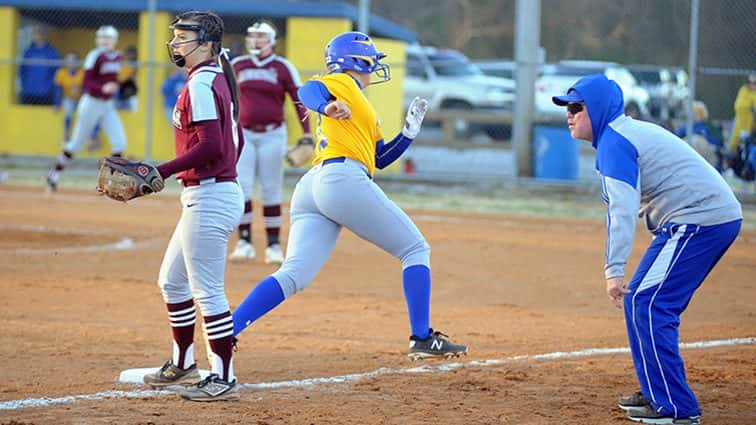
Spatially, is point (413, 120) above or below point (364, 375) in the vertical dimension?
above

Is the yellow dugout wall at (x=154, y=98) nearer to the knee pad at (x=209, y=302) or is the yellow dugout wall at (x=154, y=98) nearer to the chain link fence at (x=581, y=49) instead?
the chain link fence at (x=581, y=49)

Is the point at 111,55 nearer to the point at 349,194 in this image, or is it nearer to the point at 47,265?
the point at 47,265

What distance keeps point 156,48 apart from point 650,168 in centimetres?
1790

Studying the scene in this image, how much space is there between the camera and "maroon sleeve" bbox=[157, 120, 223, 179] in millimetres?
5855

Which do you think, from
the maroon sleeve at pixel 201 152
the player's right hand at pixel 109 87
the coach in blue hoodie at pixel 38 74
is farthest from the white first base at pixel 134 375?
the coach in blue hoodie at pixel 38 74

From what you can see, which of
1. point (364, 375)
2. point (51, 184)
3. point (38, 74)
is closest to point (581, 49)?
point (38, 74)

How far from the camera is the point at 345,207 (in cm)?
661

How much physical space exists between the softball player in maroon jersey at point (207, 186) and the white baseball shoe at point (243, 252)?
17.7 feet

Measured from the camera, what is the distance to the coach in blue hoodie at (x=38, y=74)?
74.1 ft

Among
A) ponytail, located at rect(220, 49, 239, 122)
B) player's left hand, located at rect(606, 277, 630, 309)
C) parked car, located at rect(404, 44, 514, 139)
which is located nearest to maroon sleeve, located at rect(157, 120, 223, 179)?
ponytail, located at rect(220, 49, 239, 122)

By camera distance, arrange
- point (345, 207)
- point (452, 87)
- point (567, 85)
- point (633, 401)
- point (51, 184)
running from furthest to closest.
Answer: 1. point (452, 87)
2. point (567, 85)
3. point (51, 184)
4. point (345, 207)
5. point (633, 401)

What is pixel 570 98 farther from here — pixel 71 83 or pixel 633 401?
pixel 71 83

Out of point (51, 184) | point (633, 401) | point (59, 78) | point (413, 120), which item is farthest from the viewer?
point (59, 78)

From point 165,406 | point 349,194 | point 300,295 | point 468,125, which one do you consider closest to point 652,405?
point 349,194
